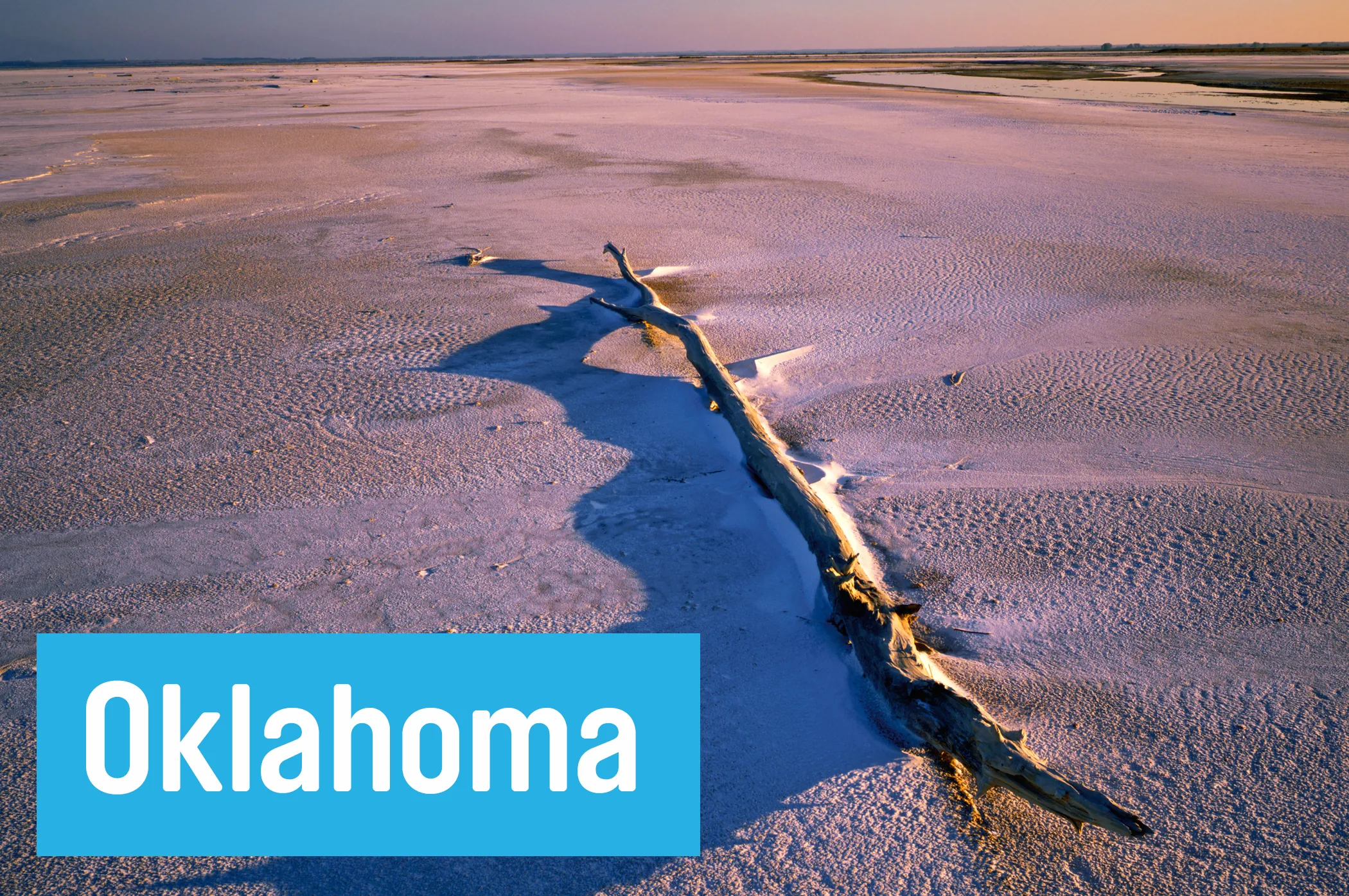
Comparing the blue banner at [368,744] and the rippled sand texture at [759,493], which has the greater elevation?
the rippled sand texture at [759,493]

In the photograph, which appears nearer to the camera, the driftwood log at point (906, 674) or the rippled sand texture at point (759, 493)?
the driftwood log at point (906, 674)

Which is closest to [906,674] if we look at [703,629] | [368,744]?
[703,629]

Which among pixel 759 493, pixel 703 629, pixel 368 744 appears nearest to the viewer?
pixel 368 744

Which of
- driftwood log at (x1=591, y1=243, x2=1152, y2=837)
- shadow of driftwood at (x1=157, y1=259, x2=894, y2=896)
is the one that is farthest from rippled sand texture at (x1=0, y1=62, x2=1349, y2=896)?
driftwood log at (x1=591, y1=243, x2=1152, y2=837)

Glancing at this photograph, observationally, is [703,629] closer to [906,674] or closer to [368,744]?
[906,674]

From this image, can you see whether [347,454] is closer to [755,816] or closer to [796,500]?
Result: [796,500]

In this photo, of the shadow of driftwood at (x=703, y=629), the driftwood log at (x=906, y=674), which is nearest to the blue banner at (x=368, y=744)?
the shadow of driftwood at (x=703, y=629)

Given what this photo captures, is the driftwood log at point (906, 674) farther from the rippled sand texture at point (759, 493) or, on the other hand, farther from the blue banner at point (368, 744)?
the blue banner at point (368, 744)
